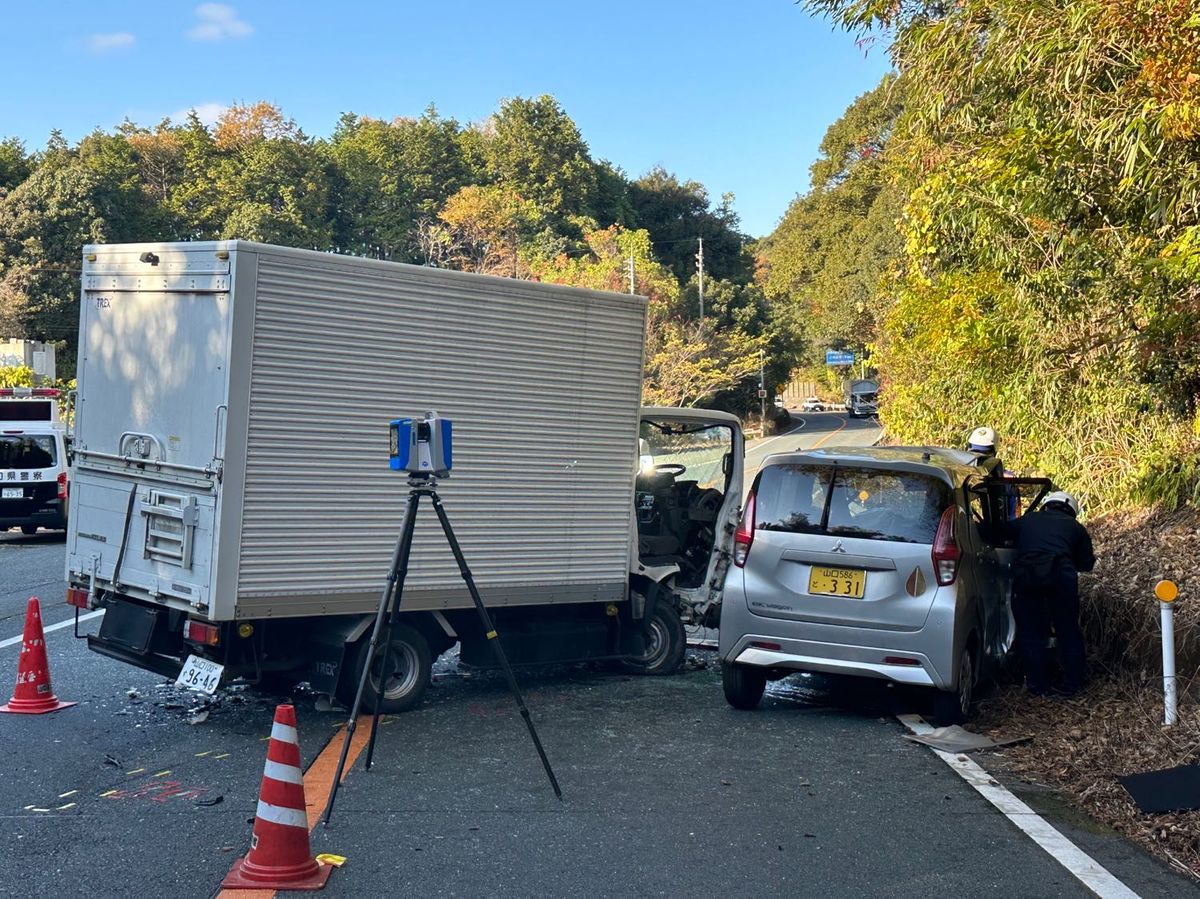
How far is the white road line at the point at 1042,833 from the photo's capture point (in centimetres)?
491

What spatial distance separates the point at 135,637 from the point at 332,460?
1583 mm

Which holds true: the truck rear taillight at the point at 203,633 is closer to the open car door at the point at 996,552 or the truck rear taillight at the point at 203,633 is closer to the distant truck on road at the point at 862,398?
the open car door at the point at 996,552

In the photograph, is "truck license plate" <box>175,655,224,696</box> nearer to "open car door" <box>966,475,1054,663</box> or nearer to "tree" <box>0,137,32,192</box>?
"open car door" <box>966,475,1054,663</box>

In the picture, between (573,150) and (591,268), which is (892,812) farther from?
(573,150)

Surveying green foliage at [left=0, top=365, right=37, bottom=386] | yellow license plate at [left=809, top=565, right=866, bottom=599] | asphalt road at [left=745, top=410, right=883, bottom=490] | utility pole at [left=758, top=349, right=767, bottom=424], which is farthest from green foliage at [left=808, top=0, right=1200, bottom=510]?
utility pole at [left=758, top=349, right=767, bottom=424]

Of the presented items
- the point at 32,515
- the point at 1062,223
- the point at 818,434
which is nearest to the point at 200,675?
the point at 1062,223

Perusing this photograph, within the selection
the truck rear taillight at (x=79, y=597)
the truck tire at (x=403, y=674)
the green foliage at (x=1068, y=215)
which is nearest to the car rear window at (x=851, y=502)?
the green foliage at (x=1068, y=215)

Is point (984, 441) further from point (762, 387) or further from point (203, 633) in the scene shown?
point (762, 387)

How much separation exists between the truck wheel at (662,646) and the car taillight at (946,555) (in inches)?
94.1

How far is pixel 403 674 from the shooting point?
7.82m

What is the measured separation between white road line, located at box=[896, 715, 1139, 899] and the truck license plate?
4.11 m

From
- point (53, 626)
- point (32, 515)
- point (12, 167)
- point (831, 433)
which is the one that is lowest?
point (53, 626)

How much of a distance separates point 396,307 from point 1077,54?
4476 millimetres

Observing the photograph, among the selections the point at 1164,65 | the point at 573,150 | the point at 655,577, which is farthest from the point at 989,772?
the point at 573,150
